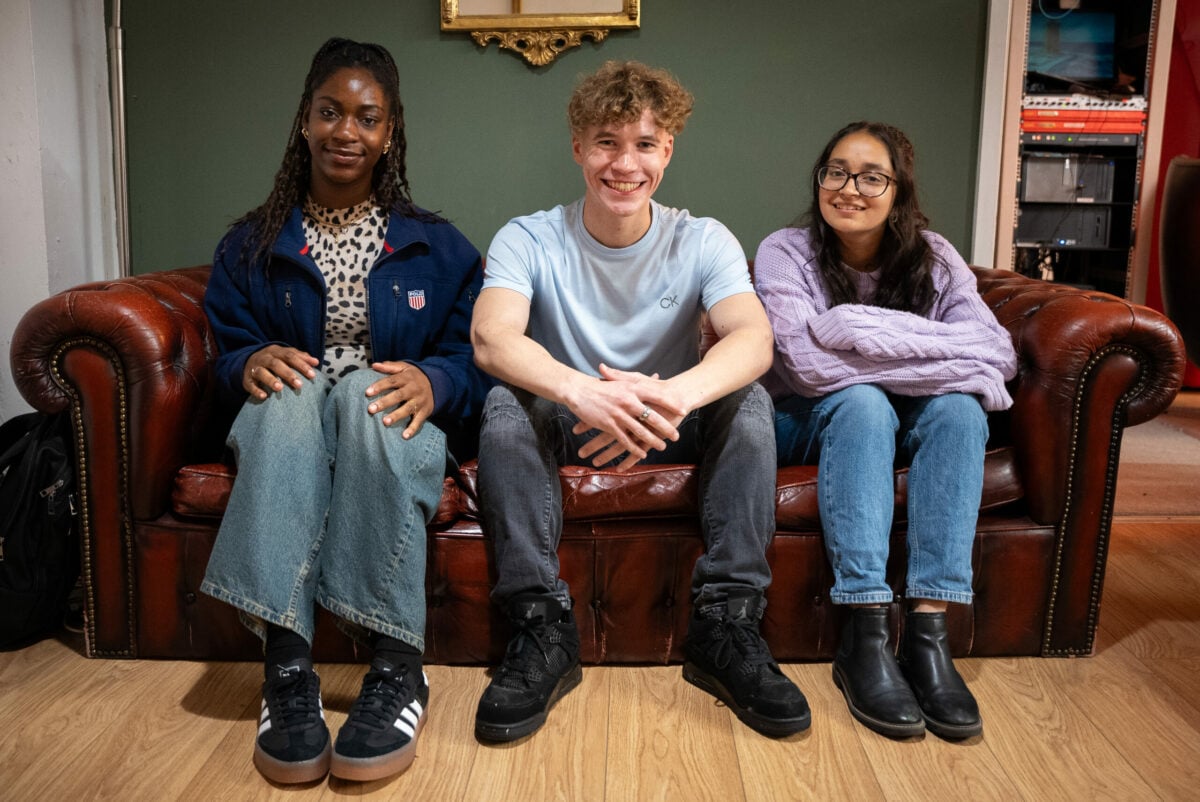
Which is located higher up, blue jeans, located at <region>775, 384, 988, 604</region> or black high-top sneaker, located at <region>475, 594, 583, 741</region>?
blue jeans, located at <region>775, 384, 988, 604</region>

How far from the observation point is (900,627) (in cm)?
195

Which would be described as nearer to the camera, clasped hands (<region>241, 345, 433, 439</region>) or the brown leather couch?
clasped hands (<region>241, 345, 433, 439</region>)

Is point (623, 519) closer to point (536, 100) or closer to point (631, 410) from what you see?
point (631, 410)

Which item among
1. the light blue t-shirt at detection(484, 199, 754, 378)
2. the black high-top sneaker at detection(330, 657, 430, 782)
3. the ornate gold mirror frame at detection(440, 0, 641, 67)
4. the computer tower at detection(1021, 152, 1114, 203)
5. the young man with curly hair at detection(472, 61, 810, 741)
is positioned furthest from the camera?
the computer tower at detection(1021, 152, 1114, 203)

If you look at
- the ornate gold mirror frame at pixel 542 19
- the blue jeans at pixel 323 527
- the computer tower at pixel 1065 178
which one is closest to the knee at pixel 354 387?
the blue jeans at pixel 323 527

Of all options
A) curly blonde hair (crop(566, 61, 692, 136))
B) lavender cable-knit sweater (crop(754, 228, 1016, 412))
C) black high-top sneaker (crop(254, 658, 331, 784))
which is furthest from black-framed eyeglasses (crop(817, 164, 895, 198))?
black high-top sneaker (crop(254, 658, 331, 784))

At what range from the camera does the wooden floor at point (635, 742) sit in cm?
153

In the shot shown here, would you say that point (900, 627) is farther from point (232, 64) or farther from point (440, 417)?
point (232, 64)

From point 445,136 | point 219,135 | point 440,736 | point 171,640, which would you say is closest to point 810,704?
point 440,736

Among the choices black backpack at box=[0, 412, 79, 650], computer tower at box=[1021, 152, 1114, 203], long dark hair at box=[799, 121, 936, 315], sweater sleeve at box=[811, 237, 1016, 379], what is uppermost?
computer tower at box=[1021, 152, 1114, 203]

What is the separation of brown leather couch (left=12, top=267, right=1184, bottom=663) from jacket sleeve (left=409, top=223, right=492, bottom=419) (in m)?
0.15

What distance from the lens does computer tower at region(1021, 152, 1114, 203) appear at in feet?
12.5

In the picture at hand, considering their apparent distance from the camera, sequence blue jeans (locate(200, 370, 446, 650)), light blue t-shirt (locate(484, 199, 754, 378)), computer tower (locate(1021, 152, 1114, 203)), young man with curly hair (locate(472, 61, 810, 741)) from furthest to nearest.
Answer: computer tower (locate(1021, 152, 1114, 203)), light blue t-shirt (locate(484, 199, 754, 378)), young man with curly hair (locate(472, 61, 810, 741)), blue jeans (locate(200, 370, 446, 650))

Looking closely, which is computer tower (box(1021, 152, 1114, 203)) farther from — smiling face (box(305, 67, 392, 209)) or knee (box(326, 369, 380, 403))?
knee (box(326, 369, 380, 403))
